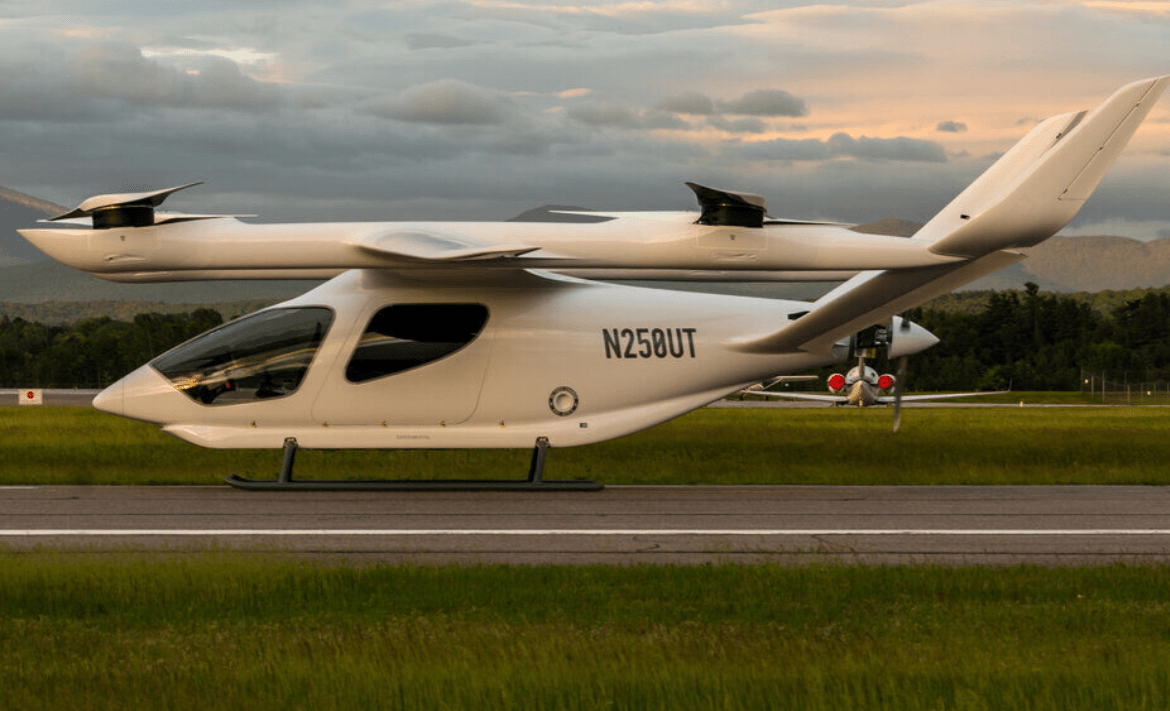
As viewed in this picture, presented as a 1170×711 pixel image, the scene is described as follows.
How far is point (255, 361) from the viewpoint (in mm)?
14641

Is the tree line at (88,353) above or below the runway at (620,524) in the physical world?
below

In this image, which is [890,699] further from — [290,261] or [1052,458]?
[1052,458]

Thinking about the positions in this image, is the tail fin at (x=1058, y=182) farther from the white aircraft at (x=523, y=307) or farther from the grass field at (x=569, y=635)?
the grass field at (x=569, y=635)

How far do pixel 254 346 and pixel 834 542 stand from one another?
7.59m

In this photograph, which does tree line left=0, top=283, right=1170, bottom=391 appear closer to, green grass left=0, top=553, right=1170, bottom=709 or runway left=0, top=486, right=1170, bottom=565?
runway left=0, top=486, right=1170, bottom=565

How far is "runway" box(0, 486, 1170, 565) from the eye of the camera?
1022 centimetres

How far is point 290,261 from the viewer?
13742mm

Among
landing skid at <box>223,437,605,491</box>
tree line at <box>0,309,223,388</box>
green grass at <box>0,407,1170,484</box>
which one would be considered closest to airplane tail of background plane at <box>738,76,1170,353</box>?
green grass at <box>0,407,1170,484</box>

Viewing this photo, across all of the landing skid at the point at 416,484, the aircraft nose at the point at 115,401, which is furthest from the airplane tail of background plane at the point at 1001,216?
the aircraft nose at the point at 115,401

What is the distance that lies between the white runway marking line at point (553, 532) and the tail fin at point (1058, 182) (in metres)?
3.95

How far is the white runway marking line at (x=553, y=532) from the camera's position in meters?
11.2

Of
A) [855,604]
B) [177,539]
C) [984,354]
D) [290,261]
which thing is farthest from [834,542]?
[984,354]

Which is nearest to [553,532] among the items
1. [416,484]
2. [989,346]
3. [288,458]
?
[416,484]

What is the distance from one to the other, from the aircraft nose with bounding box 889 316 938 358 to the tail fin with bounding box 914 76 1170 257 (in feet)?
9.14
